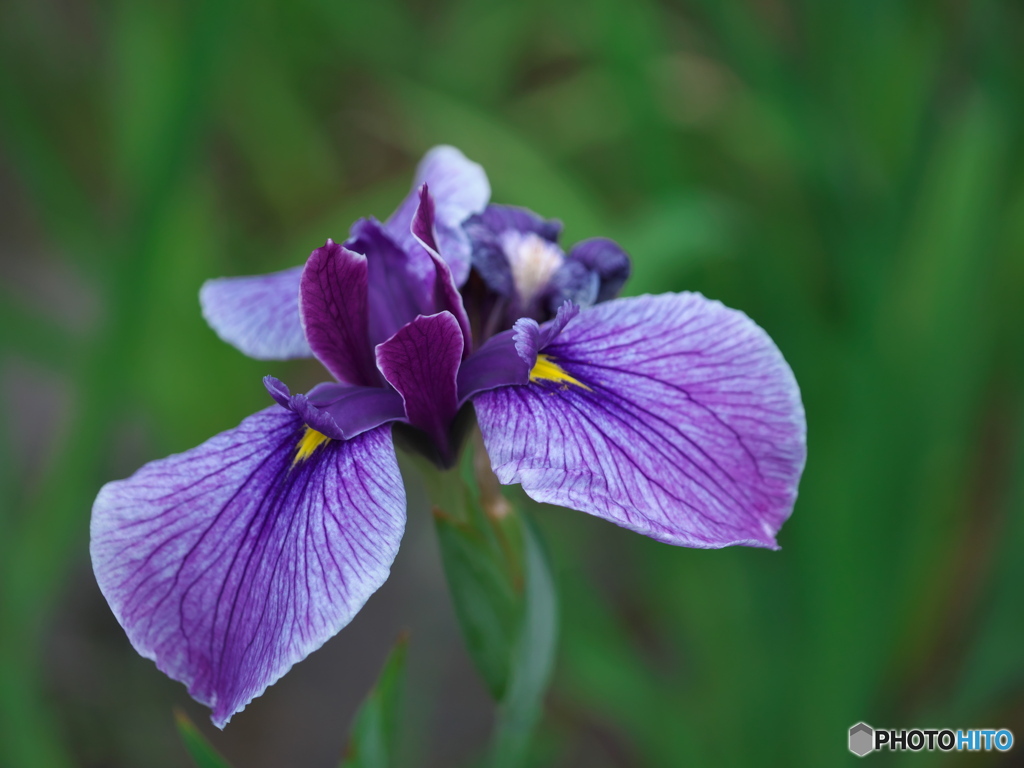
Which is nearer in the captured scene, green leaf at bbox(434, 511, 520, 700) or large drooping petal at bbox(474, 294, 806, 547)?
large drooping petal at bbox(474, 294, 806, 547)

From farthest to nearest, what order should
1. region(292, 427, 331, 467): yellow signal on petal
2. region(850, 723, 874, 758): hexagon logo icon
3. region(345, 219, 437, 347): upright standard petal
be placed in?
region(850, 723, 874, 758): hexagon logo icon
region(345, 219, 437, 347): upright standard petal
region(292, 427, 331, 467): yellow signal on petal

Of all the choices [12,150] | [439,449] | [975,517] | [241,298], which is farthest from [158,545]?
[975,517]

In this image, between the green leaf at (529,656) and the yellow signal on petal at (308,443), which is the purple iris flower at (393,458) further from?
the green leaf at (529,656)

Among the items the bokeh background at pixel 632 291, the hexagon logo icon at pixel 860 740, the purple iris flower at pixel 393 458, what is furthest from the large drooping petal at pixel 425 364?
the hexagon logo icon at pixel 860 740

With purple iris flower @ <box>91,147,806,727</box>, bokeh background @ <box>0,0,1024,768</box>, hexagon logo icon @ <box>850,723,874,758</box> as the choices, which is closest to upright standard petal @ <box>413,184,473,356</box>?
purple iris flower @ <box>91,147,806,727</box>

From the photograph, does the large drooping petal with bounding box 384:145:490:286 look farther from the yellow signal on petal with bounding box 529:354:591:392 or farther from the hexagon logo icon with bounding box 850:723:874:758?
the hexagon logo icon with bounding box 850:723:874:758

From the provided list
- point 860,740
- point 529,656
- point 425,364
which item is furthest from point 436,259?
point 860,740
